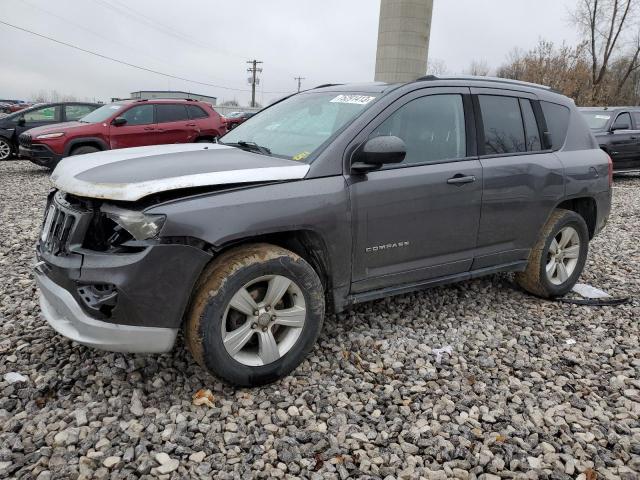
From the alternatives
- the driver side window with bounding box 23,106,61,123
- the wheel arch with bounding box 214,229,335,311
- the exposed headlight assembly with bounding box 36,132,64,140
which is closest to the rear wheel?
the driver side window with bounding box 23,106,61,123

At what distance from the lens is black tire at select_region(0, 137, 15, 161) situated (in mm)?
11953

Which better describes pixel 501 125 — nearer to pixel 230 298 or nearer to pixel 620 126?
pixel 230 298

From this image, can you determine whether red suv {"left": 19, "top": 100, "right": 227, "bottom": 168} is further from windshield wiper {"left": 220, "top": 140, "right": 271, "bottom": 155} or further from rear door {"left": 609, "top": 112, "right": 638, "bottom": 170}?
rear door {"left": 609, "top": 112, "right": 638, "bottom": 170}

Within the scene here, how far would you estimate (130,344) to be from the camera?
2.45 metres

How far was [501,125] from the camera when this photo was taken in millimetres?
3805

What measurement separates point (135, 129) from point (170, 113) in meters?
0.94

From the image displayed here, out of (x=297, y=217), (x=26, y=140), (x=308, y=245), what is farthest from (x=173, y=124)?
(x=297, y=217)

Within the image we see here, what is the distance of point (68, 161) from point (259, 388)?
184 cm

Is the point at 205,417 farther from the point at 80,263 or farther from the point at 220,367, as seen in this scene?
the point at 80,263

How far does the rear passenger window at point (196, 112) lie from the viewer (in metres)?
11.5

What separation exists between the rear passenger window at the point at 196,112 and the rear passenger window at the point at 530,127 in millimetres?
8870

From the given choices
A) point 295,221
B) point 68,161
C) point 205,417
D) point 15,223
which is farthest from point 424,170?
point 15,223

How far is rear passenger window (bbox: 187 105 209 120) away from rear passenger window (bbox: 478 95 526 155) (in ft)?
29.2

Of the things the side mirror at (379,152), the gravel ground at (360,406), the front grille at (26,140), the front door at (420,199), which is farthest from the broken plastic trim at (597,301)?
the front grille at (26,140)
